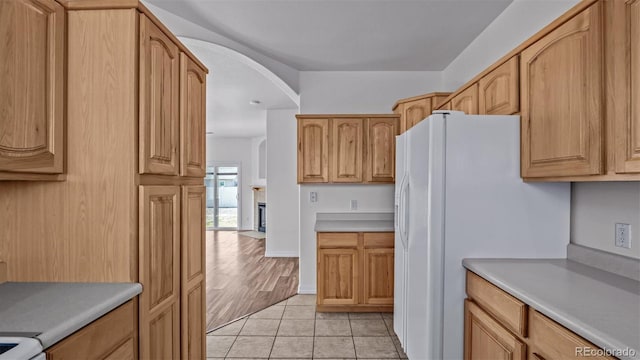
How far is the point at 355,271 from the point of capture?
3.15 metres

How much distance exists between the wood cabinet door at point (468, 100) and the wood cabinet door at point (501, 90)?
0.07 meters

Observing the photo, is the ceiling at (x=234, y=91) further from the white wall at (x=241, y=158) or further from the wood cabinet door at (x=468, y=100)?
the wood cabinet door at (x=468, y=100)

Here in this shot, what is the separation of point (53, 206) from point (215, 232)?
7.53 metres

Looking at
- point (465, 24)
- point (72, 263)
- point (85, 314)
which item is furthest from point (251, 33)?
point (85, 314)

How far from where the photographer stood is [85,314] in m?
1.04

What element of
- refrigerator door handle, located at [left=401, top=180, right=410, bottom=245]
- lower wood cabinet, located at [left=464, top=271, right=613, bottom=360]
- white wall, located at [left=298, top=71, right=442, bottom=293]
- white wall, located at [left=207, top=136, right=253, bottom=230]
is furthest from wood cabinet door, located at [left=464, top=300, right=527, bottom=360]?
white wall, located at [left=207, top=136, right=253, bottom=230]

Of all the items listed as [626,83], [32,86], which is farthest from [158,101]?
[626,83]

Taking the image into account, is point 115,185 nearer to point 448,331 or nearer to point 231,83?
point 448,331

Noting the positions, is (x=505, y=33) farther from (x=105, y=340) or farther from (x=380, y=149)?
(x=105, y=340)

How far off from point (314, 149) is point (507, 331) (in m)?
2.59

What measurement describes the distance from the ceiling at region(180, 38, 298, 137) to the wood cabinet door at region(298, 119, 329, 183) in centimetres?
81

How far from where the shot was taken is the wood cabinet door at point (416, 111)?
3.26 meters

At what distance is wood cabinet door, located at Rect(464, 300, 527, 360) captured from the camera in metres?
1.34

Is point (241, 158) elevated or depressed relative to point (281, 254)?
elevated
